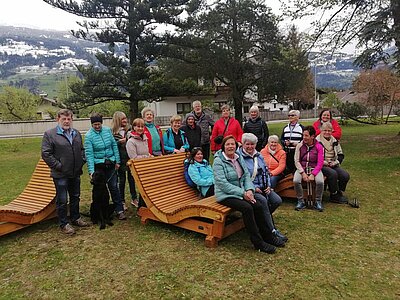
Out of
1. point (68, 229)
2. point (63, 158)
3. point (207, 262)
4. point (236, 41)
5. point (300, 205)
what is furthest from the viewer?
point (236, 41)

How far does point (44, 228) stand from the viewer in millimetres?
5242

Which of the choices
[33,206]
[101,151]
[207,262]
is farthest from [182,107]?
[207,262]

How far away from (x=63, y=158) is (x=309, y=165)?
394 centimetres

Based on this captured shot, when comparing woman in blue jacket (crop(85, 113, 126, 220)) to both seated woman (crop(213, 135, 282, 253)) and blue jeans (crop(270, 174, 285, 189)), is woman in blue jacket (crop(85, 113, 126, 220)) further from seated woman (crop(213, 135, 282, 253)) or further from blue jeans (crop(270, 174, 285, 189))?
blue jeans (crop(270, 174, 285, 189))

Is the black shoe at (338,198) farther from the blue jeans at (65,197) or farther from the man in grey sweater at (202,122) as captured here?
the blue jeans at (65,197)

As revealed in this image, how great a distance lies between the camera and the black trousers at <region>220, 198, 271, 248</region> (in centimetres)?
415

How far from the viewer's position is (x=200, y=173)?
5477 millimetres

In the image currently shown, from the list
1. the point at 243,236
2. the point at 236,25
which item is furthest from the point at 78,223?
the point at 236,25

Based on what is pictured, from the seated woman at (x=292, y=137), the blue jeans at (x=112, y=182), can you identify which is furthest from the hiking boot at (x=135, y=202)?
the seated woman at (x=292, y=137)

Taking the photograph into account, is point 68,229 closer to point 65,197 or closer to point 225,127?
point 65,197

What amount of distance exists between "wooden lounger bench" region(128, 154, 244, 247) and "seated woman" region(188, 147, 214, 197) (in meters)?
0.24

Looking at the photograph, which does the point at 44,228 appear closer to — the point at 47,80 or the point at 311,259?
the point at 311,259

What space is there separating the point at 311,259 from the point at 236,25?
18.8 meters

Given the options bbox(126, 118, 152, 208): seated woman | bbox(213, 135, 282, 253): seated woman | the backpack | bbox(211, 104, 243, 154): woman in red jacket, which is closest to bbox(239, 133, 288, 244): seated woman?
bbox(213, 135, 282, 253): seated woman
